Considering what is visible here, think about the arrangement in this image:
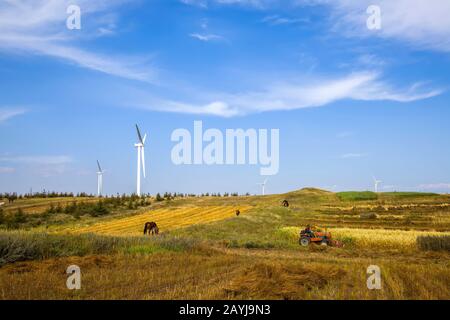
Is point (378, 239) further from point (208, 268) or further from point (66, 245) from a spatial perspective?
point (66, 245)

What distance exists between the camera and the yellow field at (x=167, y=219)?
1676 inches

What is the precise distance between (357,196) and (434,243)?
5977 cm

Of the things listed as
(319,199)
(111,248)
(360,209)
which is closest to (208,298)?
(111,248)

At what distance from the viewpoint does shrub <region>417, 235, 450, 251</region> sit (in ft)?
93.1

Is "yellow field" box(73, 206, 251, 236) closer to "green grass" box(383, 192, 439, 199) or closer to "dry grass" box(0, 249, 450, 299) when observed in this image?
"dry grass" box(0, 249, 450, 299)

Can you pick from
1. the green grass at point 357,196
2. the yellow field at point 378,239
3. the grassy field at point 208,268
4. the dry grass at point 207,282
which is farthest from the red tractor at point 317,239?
the green grass at point 357,196

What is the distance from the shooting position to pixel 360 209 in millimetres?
64125

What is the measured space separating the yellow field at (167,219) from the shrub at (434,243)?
21.6 m

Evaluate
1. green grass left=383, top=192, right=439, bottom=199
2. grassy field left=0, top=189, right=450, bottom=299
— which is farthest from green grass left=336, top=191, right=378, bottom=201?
grassy field left=0, top=189, right=450, bottom=299

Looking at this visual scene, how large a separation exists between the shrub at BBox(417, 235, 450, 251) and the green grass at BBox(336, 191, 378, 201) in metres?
56.6

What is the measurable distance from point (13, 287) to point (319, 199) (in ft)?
242

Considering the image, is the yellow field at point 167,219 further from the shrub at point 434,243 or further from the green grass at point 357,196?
the green grass at point 357,196

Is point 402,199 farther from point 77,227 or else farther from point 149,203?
point 77,227

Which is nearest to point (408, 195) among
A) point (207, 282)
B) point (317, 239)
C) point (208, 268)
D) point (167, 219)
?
point (167, 219)
